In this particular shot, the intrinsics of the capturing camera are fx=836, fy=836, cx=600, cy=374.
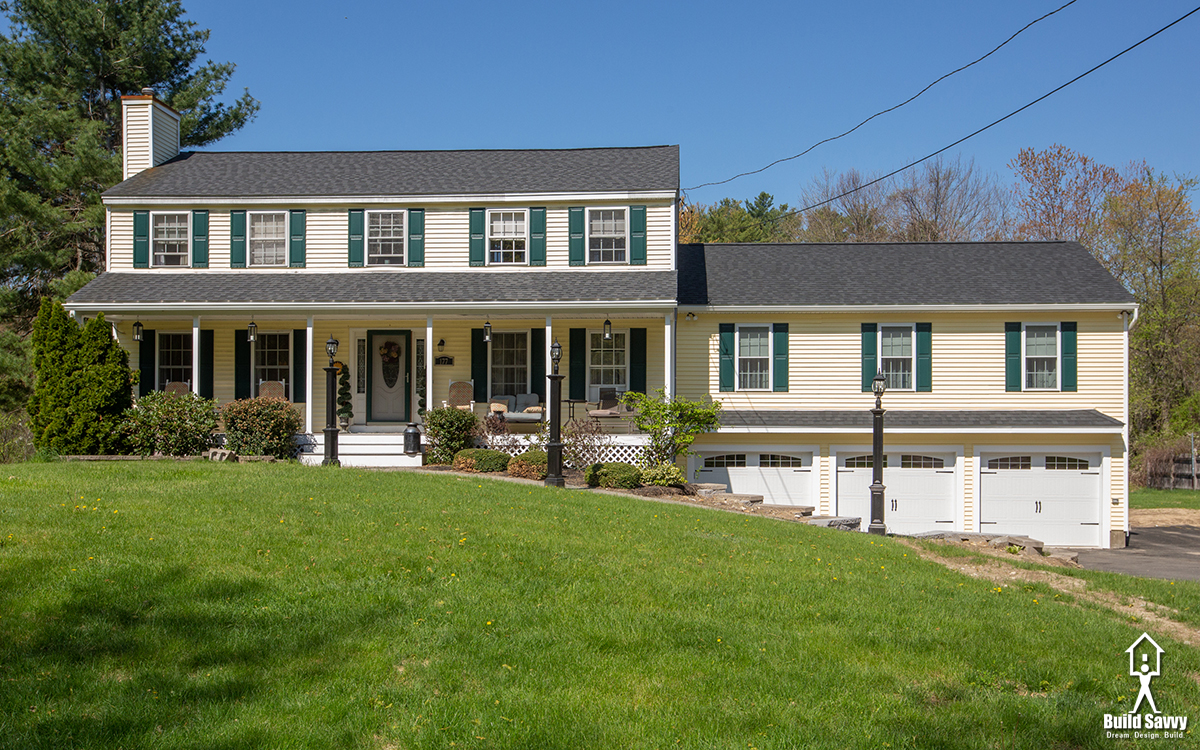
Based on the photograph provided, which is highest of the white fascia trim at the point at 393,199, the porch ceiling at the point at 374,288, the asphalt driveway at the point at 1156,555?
the white fascia trim at the point at 393,199

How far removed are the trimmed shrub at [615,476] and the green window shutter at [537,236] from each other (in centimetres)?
584

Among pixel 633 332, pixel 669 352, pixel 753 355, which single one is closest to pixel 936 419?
pixel 753 355

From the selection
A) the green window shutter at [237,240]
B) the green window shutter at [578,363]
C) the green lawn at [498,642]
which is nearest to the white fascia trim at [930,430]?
the green window shutter at [578,363]

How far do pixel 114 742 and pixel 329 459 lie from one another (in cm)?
1146

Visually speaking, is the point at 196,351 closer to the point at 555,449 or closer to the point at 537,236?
the point at 537,236

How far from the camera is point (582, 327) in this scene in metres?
18.8

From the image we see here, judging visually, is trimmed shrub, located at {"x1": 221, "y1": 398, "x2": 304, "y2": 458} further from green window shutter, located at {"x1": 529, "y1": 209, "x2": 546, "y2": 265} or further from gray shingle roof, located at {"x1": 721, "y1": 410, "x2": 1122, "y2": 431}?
gray shingle roof, located at {"x1": 721, "y1": 410, "x2": 1122, "y2": 431}

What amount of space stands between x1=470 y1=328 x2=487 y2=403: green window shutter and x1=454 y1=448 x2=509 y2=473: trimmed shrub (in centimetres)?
271

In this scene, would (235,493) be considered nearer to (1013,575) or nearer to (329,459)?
(329,459)

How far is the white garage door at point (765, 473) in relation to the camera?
18.2m

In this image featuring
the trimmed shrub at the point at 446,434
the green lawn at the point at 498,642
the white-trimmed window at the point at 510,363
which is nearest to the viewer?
the green lawn at the point at 498,642

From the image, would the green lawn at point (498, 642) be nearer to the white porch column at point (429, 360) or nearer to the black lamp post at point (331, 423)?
the black lamp post at point (331, 423)

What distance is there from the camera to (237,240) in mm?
19094

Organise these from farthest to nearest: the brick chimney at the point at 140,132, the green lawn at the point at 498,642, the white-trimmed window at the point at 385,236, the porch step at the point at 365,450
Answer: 1. the brick chimney at the point at 140,132
2. the white-trimmed window at the point at 385,236
3. the porch step at the point at 365,450
4. the green lawn at the point at 498,642
